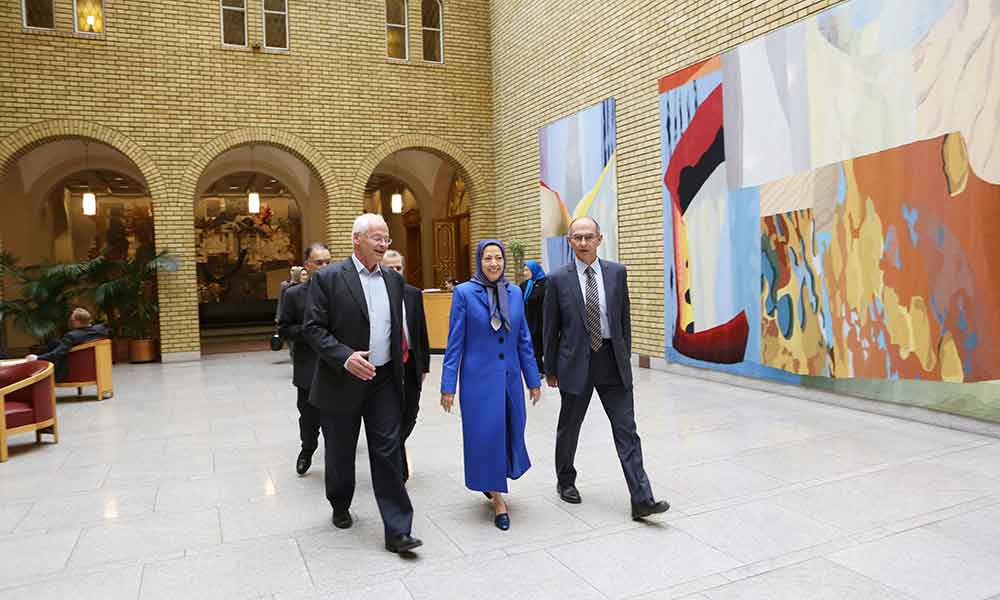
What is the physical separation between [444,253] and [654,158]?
868cm

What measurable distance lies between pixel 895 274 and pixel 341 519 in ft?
17.5

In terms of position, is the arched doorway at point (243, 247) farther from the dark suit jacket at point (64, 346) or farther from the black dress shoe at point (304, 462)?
the black dress shoe at point (304, 462)

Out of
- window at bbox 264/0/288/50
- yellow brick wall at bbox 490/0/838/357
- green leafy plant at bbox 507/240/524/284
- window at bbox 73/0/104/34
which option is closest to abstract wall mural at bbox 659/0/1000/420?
yellow brick wall at bbox 490/0/838/357

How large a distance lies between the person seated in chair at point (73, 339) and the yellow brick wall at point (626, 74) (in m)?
7.06

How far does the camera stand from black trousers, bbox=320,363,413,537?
3861 mm

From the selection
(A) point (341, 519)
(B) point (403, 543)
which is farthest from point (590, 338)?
(A) point (341, 519)

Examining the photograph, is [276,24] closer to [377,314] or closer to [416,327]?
[416,327]

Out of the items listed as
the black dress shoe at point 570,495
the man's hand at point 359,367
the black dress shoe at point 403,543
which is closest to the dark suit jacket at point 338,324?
the man's hand at point 359,367

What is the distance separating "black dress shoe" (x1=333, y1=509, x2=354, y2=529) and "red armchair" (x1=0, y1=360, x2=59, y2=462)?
140 inches

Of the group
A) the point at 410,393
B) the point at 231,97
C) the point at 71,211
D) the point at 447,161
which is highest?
the point at 231,97

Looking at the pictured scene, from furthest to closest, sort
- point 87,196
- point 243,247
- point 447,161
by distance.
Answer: point 243,247 < point 87,196 < point 447,161

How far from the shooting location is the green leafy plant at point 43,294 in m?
11.5

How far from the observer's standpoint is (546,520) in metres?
4.26

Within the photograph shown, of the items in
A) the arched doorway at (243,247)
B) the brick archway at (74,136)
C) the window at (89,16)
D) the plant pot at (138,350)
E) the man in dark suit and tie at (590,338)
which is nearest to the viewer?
the man in dark suit and tie at (590,338)
